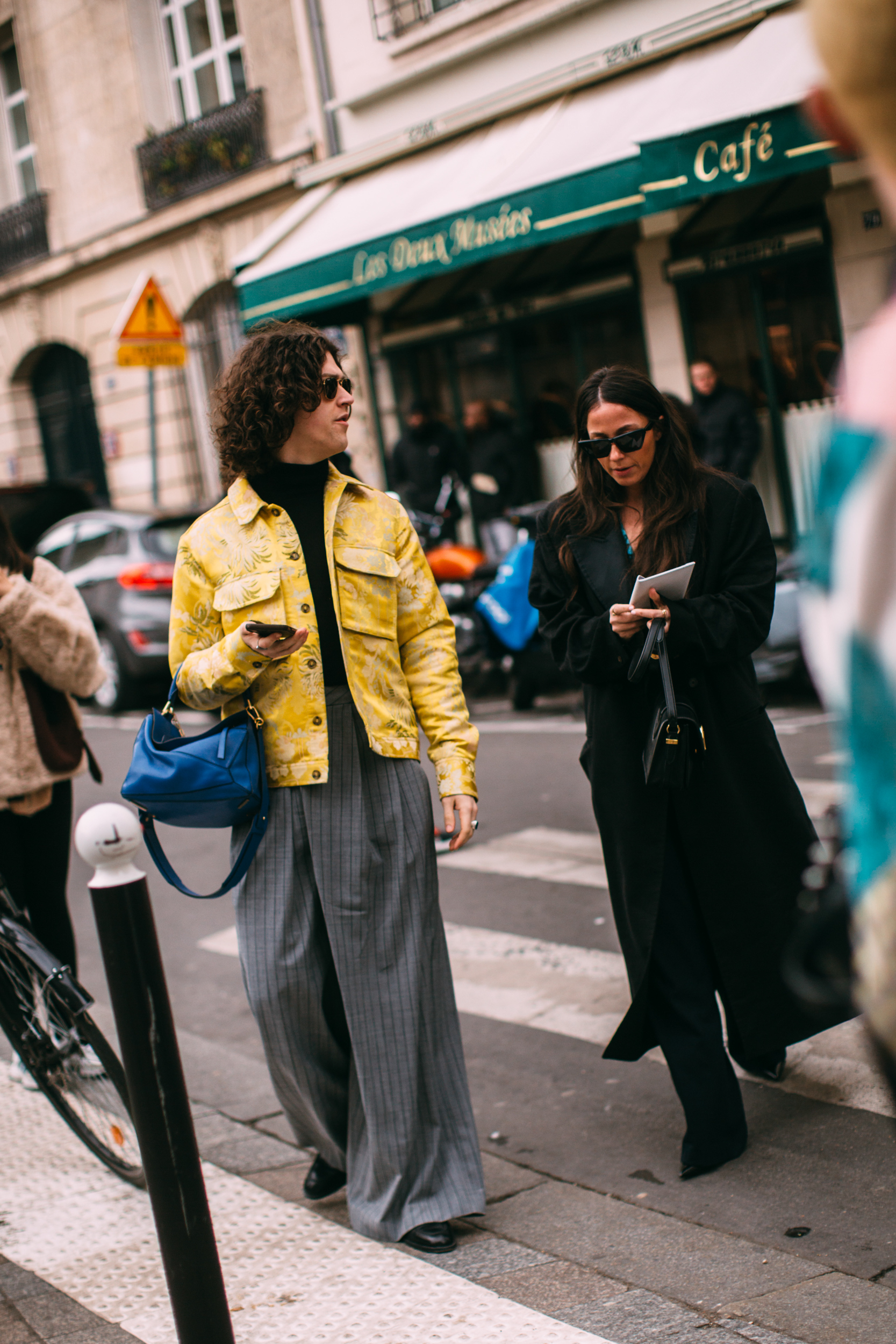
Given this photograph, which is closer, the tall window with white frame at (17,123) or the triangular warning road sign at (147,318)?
the triangular warning road sign at (147,318)

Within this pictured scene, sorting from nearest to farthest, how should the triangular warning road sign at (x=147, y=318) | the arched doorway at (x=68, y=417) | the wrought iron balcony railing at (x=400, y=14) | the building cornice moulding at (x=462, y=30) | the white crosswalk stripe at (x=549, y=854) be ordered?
the white crosswalk stripe at (x=549, y=854), the building cornice moulding at (x=462, y=30), the triangular warning road sign at (x=147, y=318), the wrought iron balcony railing at (x=400, y=14), the arched doorway at (x=68, y=417)

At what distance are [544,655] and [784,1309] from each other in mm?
7017

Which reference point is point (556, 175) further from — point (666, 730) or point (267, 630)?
point (267, 630)

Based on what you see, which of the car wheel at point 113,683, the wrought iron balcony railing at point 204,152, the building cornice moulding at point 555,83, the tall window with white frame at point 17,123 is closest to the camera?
the building cornice moulding at point 555,83

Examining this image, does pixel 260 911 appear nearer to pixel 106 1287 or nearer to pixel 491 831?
pixel 106 1287

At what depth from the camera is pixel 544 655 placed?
31.5 ft

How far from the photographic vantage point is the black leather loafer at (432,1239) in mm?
3135

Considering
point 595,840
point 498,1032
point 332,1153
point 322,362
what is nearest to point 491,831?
point 595,840

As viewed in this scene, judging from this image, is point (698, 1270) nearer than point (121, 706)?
Yes

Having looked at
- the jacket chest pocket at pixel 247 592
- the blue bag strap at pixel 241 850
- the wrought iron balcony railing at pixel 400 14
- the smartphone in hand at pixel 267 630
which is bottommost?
the blue bag strap at pixel 241 850

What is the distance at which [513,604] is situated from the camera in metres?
9.30

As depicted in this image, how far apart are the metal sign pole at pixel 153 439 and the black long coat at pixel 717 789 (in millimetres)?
14283

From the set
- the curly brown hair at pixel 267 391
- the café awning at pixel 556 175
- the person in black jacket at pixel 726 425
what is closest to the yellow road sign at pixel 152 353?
the café awning at pixel 556 175

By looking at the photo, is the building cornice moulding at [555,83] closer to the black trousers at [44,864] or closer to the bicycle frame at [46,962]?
the black trousers at [44,864]
